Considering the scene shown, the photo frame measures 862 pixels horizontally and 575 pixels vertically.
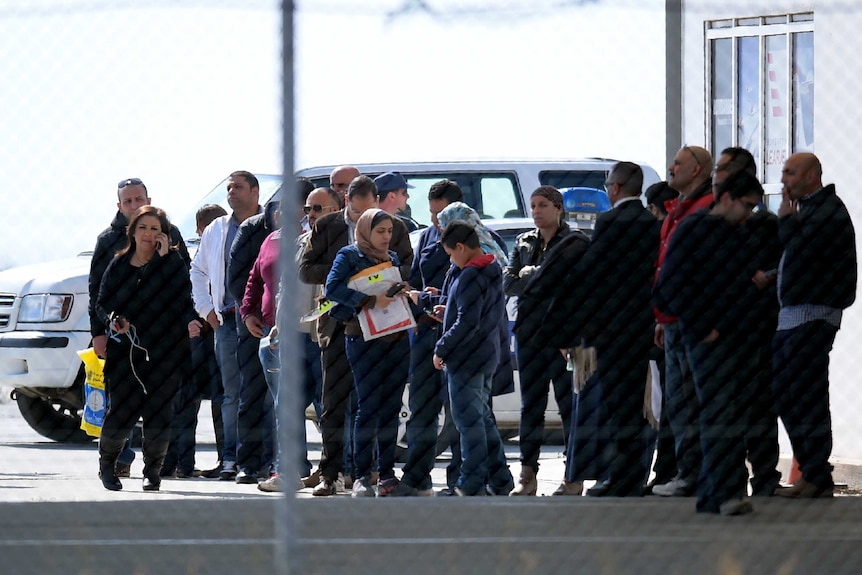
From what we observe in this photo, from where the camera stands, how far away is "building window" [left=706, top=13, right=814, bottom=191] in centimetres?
907

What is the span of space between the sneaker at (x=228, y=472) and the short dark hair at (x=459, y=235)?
7.74 ft

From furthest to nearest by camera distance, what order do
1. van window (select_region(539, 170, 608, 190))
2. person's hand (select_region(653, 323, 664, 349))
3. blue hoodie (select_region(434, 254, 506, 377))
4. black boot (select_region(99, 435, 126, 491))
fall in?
van window (select_region(539, 170, 608, 190)) < black boot (select_region(99, 435, 126, 491)) < blue hoodie (select_region(434, 254, 506, 377)) < person's hand (select_region(653, 323, 664, 349))

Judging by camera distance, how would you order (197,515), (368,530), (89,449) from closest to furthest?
(368,530) → (197,515) → (89,449)

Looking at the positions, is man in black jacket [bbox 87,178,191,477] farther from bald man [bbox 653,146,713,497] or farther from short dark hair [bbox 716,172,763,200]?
short dark hair [bbox 716,172,763,200]

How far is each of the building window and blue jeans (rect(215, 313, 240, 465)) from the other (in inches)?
124

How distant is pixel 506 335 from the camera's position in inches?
330

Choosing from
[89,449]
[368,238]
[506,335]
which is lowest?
[89,449]

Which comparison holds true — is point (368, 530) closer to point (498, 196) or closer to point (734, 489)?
point (734, 489)

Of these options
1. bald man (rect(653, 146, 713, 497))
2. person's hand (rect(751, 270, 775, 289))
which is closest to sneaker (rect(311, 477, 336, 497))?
bald man (rect(653, 146, 713, 497))

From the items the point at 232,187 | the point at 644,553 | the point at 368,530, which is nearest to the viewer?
the point at 644,553

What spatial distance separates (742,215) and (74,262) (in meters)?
6.03

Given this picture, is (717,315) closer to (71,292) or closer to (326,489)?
(326,489)

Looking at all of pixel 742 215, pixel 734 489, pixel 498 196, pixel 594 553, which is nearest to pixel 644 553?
pixel 594 553

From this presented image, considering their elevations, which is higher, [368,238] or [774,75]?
[774,75]
